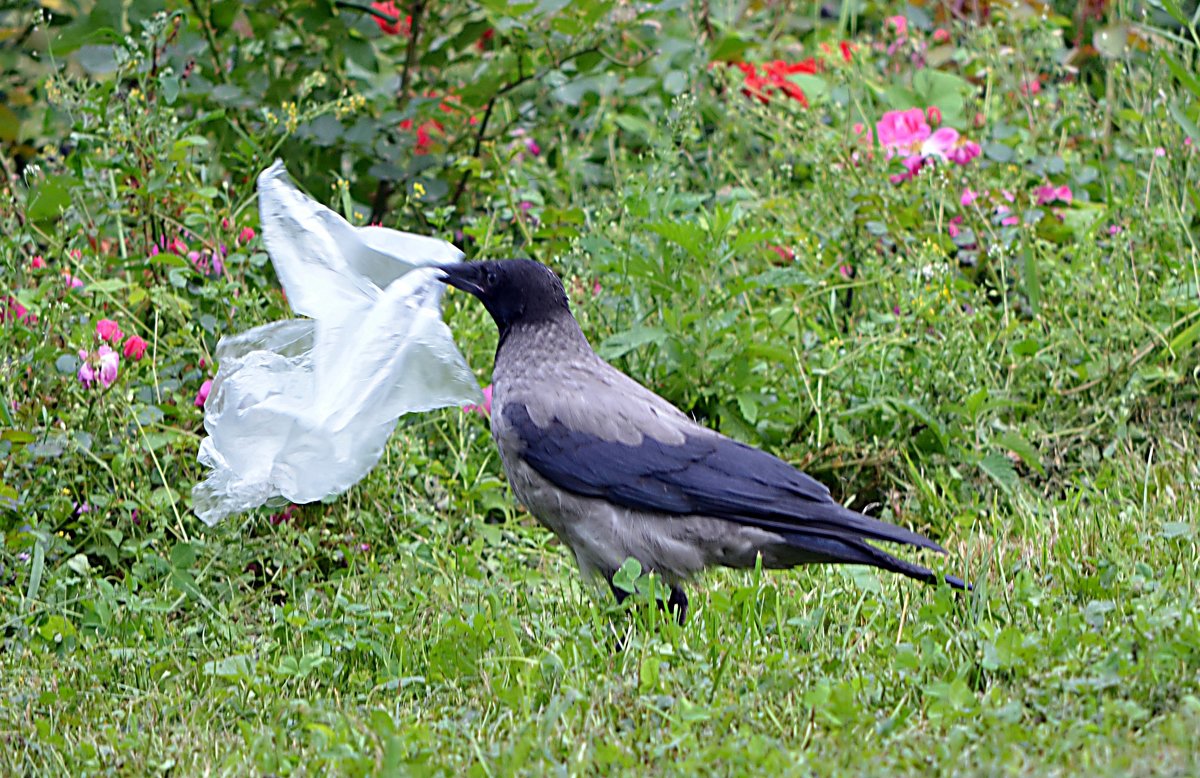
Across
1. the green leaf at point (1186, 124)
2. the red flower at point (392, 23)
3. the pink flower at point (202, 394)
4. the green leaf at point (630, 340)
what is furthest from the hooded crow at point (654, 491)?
the red flower at point (392, 23)

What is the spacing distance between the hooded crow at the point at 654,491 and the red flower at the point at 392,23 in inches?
98.0

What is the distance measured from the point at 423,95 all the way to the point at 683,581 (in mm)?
3124

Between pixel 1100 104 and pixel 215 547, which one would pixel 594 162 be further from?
pixel 215 547

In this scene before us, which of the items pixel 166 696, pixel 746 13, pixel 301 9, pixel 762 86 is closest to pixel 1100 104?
pixel 762 86

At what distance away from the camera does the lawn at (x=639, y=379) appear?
311 centimetres

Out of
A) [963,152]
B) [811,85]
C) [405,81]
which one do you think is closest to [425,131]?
[405,81]

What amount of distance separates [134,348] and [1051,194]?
3.60 meters

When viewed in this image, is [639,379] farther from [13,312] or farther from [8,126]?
[8,126]

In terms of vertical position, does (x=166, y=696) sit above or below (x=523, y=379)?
below

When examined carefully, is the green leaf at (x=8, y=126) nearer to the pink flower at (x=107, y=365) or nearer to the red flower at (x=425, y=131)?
the red flower at (x=425, y=131)

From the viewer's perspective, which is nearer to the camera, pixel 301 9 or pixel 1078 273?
pixel 1078 273

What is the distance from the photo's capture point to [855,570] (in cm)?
412

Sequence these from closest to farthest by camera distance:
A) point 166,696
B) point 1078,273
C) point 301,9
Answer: point 166,696 < point 1078,273 < point 301,9

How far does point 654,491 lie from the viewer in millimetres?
3801
